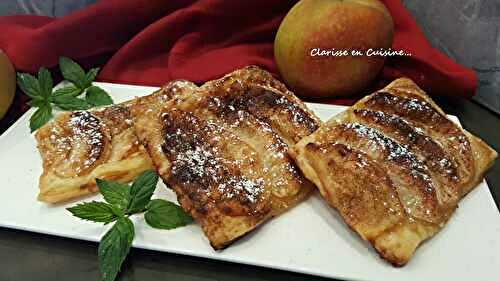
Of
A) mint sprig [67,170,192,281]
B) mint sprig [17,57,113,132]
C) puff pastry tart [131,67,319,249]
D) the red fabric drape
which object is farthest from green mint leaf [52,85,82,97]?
mint sprig [67,170,192,281]

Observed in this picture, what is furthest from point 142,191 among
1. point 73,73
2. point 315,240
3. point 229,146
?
point 73,73

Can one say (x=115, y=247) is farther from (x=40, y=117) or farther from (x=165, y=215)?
(x=40, y=117)

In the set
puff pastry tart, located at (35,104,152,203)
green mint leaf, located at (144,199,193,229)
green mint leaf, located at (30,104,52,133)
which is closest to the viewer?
green mint leaf, located at (144,199,193,229)

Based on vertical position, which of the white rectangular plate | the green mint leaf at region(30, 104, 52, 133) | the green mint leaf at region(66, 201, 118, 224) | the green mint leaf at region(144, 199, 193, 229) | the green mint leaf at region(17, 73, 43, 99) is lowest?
the white rectangular plate

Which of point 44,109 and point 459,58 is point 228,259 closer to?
point 44,109

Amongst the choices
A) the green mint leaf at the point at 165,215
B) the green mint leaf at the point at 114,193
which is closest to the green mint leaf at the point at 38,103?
the green mint leaf at the point at 114,193

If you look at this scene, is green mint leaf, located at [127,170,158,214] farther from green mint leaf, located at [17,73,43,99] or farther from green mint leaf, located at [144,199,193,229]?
green mint leaf, located at [17,73,43,99]

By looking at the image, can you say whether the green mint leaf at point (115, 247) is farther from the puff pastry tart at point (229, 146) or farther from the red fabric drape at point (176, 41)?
the red fabric drape at point (176, 41)

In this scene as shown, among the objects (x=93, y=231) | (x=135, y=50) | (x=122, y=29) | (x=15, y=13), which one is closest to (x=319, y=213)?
(x=93, y=231)
